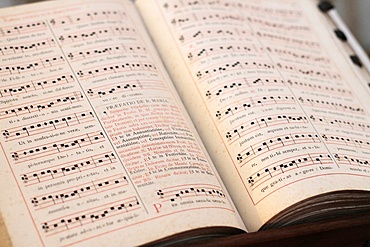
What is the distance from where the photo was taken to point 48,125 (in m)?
1.10

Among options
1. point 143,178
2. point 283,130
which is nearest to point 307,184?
point 283,130

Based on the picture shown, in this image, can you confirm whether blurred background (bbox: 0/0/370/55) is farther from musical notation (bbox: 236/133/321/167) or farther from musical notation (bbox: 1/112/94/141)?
musical notation (bbox: 1/112/94/141)

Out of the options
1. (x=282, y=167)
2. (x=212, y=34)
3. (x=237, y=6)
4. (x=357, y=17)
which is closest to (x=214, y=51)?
(x=212, y=34)

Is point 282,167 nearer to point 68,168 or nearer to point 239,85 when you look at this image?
point 239,85

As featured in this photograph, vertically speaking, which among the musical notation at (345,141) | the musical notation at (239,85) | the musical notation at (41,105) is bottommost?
the musical notation at (345,141)

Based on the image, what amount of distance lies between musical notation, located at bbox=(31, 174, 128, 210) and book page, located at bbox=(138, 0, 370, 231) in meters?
0.21

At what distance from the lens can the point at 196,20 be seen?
4.47 ft

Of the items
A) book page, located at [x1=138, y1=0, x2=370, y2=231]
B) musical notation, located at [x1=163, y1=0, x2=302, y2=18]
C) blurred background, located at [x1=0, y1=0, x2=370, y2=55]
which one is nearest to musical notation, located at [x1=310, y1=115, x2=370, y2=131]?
book page, located at [x1=138, y1=0, x2=370, y2=231]

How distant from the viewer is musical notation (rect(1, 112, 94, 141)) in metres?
1.08

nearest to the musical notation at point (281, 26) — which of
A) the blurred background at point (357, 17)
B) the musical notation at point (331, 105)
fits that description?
the musical notation at point (331, 105)

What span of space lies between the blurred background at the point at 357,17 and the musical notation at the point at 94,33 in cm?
124

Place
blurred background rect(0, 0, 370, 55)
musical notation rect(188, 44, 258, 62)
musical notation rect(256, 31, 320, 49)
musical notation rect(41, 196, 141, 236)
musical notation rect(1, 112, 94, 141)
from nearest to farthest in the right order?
musical notation rect(41, 196, 141, 236) < musical notation rect(1, 112, 94, 141) < musical notation rect(188, 44, 258, 62) < musical notation rect(256, 31, 320, 49) < blurred background rect(0, 0, 370, 55)

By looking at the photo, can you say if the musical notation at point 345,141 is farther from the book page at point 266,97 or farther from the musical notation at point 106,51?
the musical notation at point 106,51

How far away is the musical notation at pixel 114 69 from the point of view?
1.20 m
